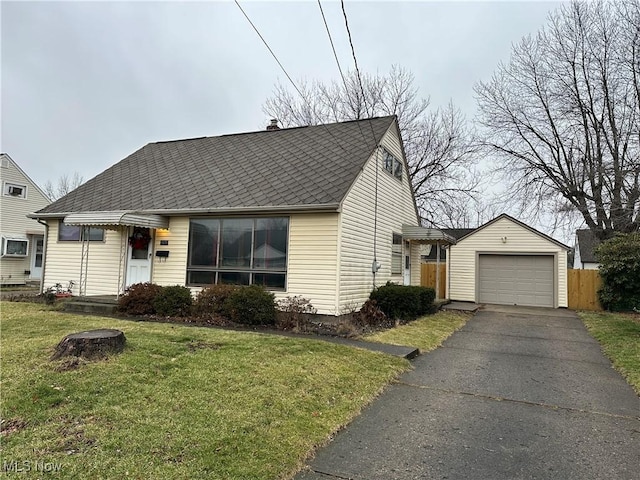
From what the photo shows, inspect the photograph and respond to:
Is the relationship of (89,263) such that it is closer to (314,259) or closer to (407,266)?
(314,259)

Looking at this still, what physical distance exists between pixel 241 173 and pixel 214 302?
4.30 m

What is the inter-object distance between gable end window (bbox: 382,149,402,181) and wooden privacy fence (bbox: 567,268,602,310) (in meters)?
8.29

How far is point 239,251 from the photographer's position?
34.4ft

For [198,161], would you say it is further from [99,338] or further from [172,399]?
[172,399]

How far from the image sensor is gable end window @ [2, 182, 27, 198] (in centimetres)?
2202

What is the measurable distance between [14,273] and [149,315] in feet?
54.4

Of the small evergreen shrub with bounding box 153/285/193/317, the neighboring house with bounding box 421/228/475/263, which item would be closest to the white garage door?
the neighboring house with bounding box 421/228/475/263

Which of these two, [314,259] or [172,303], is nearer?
[314,259]

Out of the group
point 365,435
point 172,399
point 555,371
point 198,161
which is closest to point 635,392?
point 555,371

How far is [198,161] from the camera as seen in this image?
46.0 feet

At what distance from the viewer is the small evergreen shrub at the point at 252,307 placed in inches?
357

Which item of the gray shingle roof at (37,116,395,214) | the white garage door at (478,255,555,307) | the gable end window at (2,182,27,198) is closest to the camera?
the gray shingle roof at (37,116,395,214)

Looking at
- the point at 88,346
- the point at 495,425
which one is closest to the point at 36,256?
the point at 88,346

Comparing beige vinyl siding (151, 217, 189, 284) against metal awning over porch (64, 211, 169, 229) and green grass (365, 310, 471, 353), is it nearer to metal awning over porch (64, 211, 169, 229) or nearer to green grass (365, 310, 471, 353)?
metal awning over porch (64, 211, 169, 229)
